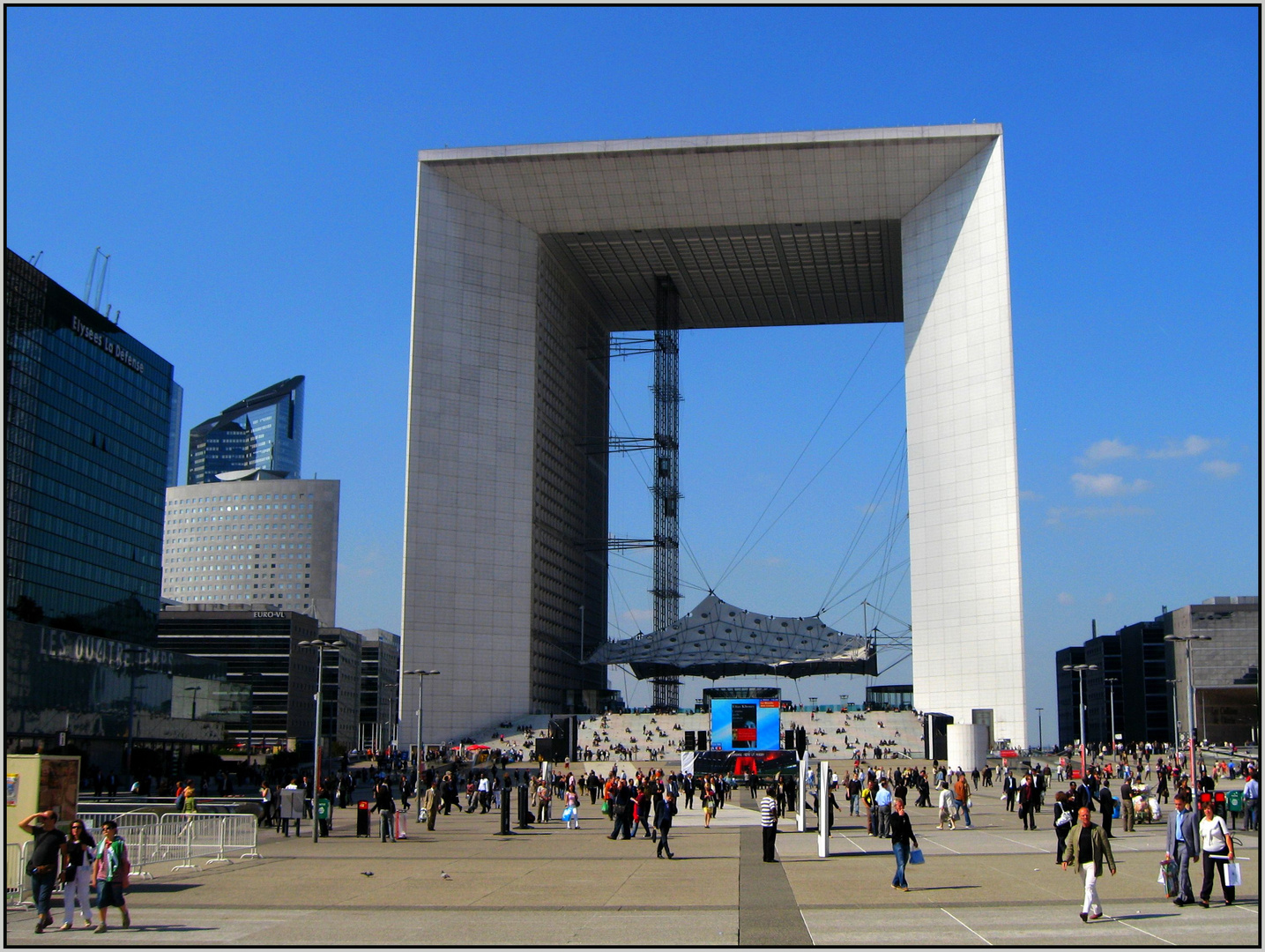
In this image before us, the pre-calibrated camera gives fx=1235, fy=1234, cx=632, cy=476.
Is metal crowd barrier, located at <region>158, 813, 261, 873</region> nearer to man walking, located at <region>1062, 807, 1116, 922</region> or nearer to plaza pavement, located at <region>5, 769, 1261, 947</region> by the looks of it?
plaza pavement, located at <region>5, 769, 1261, 947</region>

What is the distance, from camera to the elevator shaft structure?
97375 mm

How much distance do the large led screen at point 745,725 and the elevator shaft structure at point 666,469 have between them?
108ft

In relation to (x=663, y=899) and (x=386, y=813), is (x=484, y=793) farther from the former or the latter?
(x=663, y=899)

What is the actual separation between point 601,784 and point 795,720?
32599 millimetres

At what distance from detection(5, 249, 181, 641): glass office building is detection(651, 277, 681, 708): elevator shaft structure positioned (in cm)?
4407

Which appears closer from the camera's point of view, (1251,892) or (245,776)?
(1251,892)

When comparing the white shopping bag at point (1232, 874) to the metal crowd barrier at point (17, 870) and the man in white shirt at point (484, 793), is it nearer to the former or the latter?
the metal crowd barrier at point (17, 870)

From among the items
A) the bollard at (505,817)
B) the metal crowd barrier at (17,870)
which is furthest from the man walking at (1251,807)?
the metal crowd barrier at (17,870)

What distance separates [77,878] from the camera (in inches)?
658

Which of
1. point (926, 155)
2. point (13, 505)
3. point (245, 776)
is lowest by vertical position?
point (245, 776)

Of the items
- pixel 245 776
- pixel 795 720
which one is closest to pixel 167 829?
pixel 245 776

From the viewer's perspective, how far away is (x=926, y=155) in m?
82.4

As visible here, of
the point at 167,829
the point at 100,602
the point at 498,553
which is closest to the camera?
the point at 167,829

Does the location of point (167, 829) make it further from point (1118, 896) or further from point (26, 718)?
point (26, 718)
